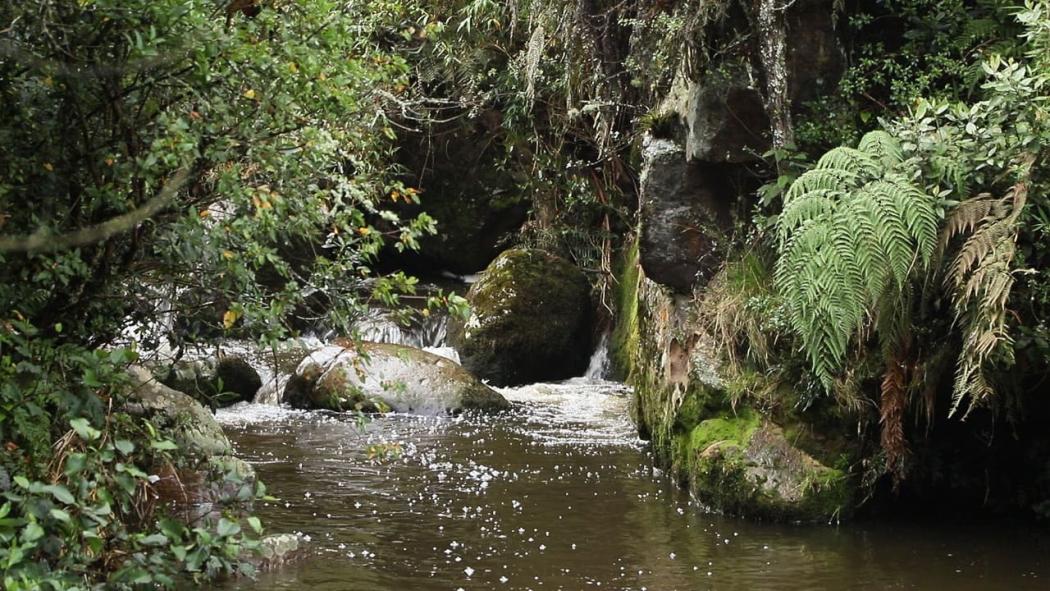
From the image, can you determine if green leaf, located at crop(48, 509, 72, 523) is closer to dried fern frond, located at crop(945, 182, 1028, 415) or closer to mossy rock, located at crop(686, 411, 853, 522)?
dried fern frond, located at crop(945, 182, 1028, 415)

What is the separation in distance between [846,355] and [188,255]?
13.5 ft

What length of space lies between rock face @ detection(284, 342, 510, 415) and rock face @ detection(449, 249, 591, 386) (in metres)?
1.47

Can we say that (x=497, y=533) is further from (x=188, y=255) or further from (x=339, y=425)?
(x=339, y=425)

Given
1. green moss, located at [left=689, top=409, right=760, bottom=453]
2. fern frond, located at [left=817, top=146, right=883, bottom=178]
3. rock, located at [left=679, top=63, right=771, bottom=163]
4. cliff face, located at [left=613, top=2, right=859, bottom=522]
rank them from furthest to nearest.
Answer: rock, located at [left=679, top=63, right=771, bottom=163], green moss, located at [left=689, top=409, right=760, bottom=453], cliff face, located at [left=613, top=2, right=859, bottom=522], fern frond, located at [left=817, top=146, right=883, bottom=178]

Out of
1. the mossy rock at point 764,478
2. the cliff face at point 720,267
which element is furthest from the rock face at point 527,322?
the mossy rock at point 764,478

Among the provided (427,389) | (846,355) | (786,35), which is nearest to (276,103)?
(846,355)

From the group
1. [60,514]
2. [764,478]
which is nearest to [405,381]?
[764,478]

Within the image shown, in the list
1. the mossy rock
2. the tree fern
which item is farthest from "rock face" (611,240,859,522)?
the tree fern

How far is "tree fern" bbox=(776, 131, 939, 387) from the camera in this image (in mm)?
6062

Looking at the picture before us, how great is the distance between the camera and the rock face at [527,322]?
13.9 metres

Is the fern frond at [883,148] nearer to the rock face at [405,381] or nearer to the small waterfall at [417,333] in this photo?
the rock face at [405,381]

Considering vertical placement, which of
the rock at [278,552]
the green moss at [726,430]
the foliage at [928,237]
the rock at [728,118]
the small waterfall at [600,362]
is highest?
the rock at [728,118]

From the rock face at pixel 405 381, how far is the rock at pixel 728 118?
4.71 m

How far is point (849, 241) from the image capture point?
243 inches
